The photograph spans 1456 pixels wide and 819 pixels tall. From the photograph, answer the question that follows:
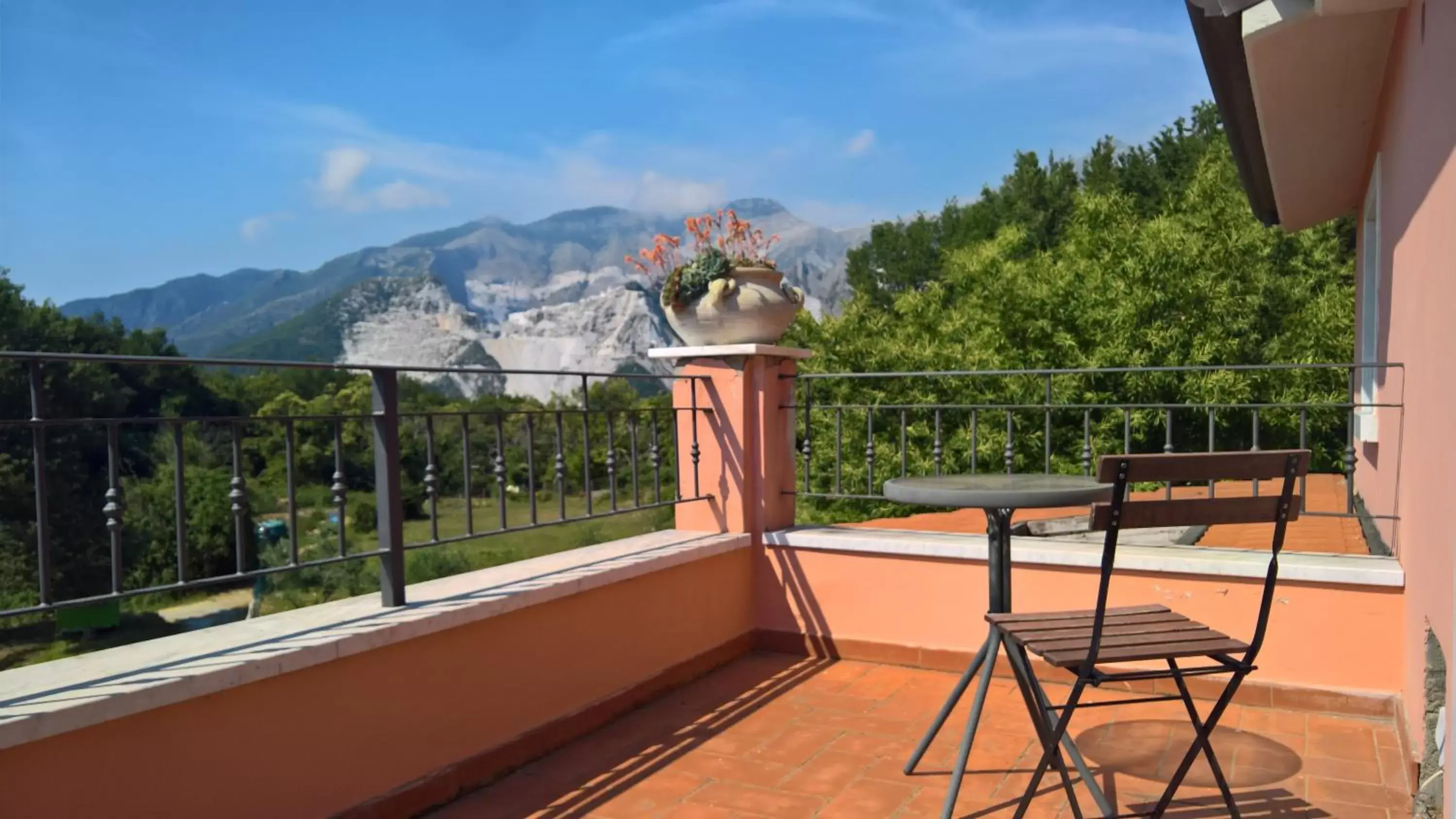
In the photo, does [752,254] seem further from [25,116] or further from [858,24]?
[25,116]

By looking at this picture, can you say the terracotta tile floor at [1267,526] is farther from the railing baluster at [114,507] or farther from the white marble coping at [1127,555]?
the railing baluster at [114,507]

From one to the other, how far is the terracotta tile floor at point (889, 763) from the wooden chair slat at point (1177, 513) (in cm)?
105

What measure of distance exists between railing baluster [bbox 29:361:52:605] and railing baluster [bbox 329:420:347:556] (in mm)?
728

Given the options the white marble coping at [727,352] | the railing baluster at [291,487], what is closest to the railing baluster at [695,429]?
the white marble coping at [727,352]

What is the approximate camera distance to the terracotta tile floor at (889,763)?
2764 millimetres

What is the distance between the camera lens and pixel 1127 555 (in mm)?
3742

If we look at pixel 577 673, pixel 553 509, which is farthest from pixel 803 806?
pixel 553 509

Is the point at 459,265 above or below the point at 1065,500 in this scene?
above

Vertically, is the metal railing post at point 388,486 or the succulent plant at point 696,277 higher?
the succulent plant at point 696,277

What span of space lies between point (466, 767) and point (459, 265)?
11625 cm

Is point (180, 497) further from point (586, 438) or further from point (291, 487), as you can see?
point (586, 438)

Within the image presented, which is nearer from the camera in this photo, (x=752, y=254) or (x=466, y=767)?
(x=466, y=767)

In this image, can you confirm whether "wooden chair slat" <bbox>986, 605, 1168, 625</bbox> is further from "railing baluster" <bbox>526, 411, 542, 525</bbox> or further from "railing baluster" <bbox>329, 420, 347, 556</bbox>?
"railing baluster" <bbox>329, 420, 347, 556</bbox>

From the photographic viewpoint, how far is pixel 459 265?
114m
